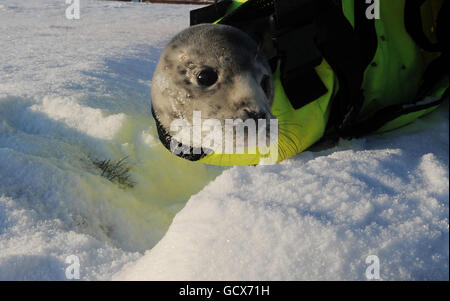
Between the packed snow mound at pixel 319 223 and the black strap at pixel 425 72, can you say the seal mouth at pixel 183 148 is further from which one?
the black strap at pixel 425 72

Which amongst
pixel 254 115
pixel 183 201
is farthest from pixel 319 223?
pixel 183 201

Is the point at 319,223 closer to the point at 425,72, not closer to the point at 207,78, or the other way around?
the point at 207,78

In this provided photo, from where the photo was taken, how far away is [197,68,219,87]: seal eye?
123cm

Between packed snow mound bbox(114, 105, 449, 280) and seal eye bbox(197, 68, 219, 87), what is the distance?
28 centimetres

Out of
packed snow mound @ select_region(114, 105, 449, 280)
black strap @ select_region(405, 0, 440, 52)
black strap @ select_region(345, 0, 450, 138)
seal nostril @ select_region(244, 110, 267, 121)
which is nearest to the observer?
packed snow mound @ select_region(114, 105, 449, 280)

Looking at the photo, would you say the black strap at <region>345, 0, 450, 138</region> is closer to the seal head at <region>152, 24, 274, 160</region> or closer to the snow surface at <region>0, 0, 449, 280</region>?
the snow surface at <region>0, 0, 449, 280</region>

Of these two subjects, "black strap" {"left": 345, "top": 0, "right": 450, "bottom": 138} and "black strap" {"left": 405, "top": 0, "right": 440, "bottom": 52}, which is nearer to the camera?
→ "black strap" {"left": 345, "top": 0, "right": 450, "bottom": 138}

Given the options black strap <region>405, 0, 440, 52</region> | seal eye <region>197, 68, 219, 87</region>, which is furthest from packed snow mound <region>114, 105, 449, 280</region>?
black strap <region>405, 0, 440, 52</region>

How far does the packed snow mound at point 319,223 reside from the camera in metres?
0.80

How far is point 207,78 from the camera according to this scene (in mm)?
1230

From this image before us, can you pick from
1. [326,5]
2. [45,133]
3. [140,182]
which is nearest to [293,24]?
[326,5]

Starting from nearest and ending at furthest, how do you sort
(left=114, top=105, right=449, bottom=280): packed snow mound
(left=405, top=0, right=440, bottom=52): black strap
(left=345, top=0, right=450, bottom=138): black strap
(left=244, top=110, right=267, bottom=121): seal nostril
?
(left=114, top=105, right=449, bottom=280): packed snow mound < (left=244, top=110, right=267, bottom=121): seal nostril < (left=345, top=0, right=450, bottom=138): black strap < (left=405, top=0, right=440, bottom=52): black strap
